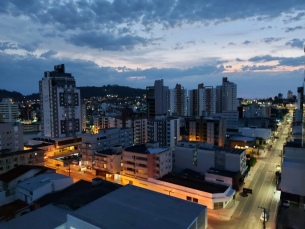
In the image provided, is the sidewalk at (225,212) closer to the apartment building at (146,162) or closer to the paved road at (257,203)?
the paved road at (257,203)

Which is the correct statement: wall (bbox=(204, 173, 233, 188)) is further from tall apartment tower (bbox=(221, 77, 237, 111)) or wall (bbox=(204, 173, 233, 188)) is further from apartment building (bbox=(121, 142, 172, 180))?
tall apartment tower (bbox=(221, 77, 237, 111))

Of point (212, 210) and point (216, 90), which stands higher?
point (216, 90)

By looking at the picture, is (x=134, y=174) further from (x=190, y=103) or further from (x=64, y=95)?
(x=190, y=103)

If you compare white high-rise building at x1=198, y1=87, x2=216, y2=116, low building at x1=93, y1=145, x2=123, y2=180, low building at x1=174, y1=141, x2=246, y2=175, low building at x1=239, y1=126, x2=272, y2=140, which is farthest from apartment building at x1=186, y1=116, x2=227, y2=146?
white high-rise building at x1=198, y1=87, x2=216, y2=116

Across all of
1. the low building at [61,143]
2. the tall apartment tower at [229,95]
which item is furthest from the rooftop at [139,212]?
the tall apartment tower at [229,95]

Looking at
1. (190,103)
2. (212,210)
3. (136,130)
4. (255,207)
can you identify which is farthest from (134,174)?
(190,103)
